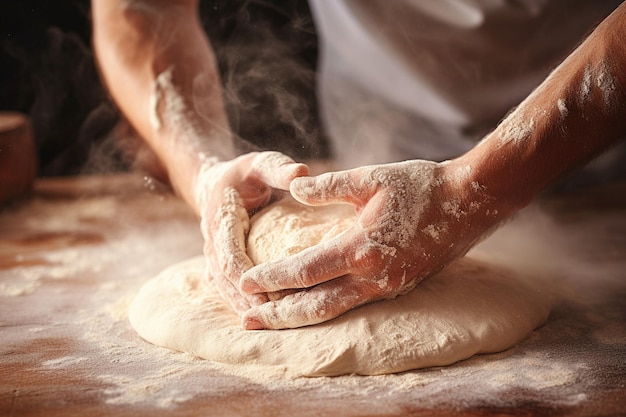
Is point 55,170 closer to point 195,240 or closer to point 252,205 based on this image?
point 195,240

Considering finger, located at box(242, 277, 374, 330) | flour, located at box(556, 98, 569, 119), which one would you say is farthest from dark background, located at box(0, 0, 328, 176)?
flour, located at box(556, 98, 569, 119)

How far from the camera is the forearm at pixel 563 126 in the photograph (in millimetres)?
1197

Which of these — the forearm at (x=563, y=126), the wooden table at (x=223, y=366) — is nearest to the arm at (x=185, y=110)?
the wooden table at (x=223, y=366)

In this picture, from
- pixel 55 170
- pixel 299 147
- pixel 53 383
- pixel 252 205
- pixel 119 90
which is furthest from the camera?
pixel 55 170

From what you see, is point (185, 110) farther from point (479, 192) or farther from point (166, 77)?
point (479, 192)

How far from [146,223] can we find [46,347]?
96 cm

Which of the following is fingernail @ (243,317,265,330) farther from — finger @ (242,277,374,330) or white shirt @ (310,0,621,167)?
white shirt @ (310,0,621,167)

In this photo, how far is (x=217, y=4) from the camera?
217 centimetres

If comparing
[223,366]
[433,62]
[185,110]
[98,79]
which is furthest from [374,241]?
[98,79]

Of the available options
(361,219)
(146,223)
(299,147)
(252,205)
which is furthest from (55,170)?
(361,219)

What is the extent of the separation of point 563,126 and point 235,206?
2.14 ft

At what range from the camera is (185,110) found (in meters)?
1.75

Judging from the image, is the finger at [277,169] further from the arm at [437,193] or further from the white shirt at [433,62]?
the white shirt at [433,62]

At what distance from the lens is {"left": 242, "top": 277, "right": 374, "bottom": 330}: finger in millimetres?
1190
